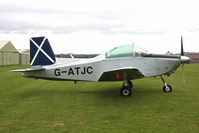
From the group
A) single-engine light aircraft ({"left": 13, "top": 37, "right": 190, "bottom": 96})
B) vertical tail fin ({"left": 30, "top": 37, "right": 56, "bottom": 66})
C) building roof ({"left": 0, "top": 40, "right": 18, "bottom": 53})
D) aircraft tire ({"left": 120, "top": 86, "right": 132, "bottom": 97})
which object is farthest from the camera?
building roof ({"left": 0, "top": 40, "right": 18, "bottom": 53})

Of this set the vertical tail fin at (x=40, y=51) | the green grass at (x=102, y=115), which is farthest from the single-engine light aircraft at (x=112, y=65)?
the green grass at (x=102, y=115)

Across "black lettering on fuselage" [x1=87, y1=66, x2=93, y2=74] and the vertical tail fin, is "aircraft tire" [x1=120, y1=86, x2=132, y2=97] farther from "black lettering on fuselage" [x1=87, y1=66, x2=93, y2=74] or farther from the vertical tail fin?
the vertical tail fin

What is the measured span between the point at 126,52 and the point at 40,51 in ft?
13.7

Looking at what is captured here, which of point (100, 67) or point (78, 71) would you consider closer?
point (100, 67)

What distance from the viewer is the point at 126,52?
8125 millimetres

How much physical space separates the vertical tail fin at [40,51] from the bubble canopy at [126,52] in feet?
10.2

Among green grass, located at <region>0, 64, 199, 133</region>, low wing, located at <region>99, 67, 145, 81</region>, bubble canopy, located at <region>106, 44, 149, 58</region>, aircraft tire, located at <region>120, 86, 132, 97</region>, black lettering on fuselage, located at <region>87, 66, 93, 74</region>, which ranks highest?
bubble canopy, located at <region>106, 44, 149, 58</region>

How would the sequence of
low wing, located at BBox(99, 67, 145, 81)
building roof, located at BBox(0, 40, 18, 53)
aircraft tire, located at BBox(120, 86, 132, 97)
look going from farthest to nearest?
building roof, located at BBox(0, 40, 18, 53) → aircraft tire, located at BBox(120, 86, 132, 97) → low wing, located at BBox(99, 67, 145, 81)

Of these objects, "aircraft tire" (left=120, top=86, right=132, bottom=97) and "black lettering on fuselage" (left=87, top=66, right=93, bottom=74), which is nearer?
"aircraft tire" (left=120, top=86, right=132, bottom=97)

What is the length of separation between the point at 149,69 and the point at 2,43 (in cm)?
3880

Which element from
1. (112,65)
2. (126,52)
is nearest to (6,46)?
(112,65)

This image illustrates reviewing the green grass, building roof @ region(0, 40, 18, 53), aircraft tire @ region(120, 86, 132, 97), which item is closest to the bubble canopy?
aircraft tire @ region(120, 86, 132, 97)

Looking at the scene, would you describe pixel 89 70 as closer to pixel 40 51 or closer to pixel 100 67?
pixel 100 67

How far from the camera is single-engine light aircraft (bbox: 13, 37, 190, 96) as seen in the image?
805cm
